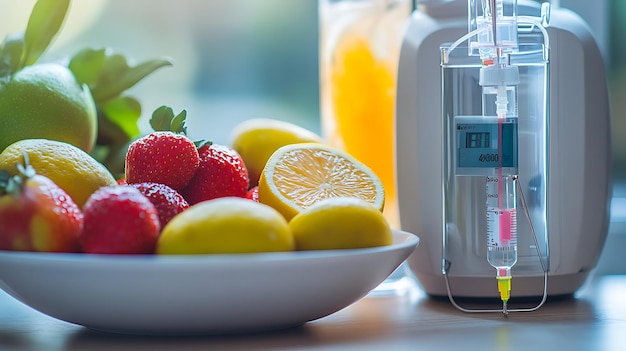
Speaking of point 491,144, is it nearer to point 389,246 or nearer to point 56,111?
point 389,246

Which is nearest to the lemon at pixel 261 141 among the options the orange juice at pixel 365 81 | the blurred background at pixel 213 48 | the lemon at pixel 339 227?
the orange juice at pixel 365 81

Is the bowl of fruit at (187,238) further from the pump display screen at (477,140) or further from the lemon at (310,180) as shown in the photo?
the pump display screen at (477,140)

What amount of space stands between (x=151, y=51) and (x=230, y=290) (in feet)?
3.00

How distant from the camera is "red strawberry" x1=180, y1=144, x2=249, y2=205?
86 centimetres

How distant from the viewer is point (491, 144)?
2.75ft

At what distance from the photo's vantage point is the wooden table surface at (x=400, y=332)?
0.72 m

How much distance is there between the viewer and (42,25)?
1.02 metres

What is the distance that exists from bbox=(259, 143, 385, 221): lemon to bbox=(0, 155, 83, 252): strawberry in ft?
0.64

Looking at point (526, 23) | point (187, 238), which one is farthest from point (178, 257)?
point (526, 23)

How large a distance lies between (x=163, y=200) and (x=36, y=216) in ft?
0.37

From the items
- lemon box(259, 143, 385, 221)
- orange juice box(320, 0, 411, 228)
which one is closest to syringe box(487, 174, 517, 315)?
lemon box(259, 143, 385, 221)

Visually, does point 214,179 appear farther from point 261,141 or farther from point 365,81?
point 365,81

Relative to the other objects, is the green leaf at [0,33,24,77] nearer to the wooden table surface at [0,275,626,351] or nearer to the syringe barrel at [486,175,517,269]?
the wooden table surface at [0,275,626,351]

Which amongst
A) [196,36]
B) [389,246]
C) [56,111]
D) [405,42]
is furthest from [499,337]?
[196,36]
